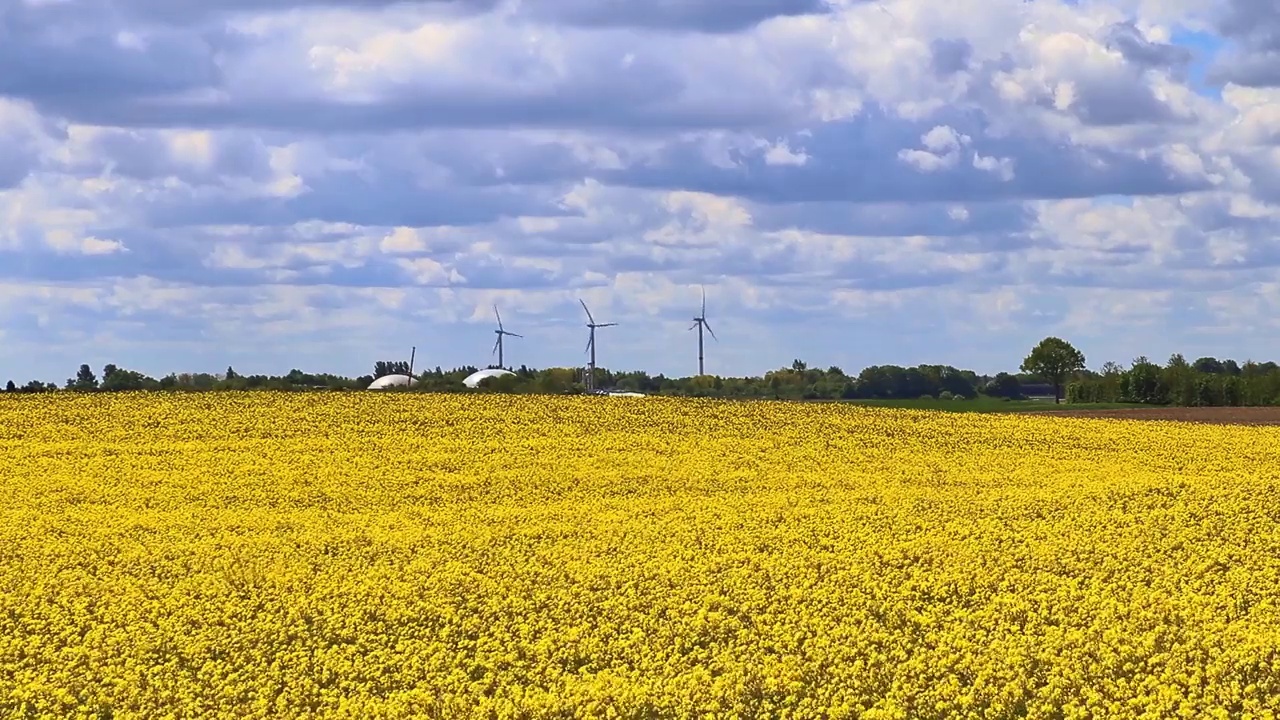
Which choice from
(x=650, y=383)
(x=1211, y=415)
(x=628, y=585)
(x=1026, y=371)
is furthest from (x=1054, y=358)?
(x=628, y=585)

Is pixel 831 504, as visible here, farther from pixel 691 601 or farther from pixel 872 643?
pixel 872 643

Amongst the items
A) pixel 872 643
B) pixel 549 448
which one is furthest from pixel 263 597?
pixel 549 448

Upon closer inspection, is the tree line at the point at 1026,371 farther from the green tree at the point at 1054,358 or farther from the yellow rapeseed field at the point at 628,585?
the yellow rapeseed field at the point at 628,585

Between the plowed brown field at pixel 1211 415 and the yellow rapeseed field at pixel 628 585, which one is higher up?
the plowed brown field at pixel 1211 415

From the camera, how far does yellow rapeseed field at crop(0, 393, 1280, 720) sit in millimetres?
19141

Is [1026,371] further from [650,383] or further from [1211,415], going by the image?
[1211,415]

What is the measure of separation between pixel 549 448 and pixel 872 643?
2849cm

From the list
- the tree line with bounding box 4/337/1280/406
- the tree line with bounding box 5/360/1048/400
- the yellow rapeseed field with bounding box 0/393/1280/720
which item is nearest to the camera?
the yellow rapeseed field with bounding box 0/393/1280/720

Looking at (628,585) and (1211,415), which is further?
(1211,415)

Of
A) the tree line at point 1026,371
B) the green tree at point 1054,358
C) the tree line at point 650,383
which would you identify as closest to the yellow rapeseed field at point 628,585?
the tree line at point 650,383

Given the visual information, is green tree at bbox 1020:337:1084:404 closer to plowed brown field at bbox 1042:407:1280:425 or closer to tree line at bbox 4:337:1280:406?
tree line at bbox 4:337:1280:406

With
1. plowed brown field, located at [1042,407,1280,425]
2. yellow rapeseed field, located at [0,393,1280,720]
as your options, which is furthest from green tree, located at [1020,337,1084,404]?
yellow rapeseed field, located at [0,393,1280,720]

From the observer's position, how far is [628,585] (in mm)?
24328

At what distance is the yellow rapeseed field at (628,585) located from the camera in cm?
1914
